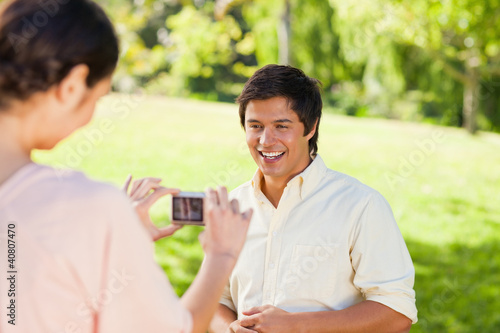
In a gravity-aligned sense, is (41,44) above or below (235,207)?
above

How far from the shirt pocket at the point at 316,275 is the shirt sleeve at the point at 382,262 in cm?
8

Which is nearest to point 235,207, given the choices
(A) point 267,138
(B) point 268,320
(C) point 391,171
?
(B) point 268,320

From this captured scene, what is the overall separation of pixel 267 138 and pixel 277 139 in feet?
0.13

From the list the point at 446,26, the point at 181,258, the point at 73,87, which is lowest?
the point at 181,258

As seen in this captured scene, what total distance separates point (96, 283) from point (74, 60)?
1.29 ft

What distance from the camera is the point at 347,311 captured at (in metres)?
1.96

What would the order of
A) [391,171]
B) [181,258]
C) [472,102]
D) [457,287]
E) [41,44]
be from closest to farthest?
[41,44] < [457,287] < [181,258] < [391,171] < [472,102]

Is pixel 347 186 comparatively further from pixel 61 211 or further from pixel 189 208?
pixel 61 211

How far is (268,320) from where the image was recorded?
6.26 ft

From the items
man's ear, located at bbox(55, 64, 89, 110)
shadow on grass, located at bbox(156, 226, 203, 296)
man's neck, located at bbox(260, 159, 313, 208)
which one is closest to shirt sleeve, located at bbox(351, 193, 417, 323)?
man's neck, located at bbox(260, 159, 313, 208)

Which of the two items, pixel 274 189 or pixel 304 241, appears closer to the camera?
pixel 304 241

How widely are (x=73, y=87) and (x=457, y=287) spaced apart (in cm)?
473

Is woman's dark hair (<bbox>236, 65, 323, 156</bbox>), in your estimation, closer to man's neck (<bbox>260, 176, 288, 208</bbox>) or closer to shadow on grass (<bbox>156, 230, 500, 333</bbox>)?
man's neck (<bbox>260, 176, 288, 208</bbox>)

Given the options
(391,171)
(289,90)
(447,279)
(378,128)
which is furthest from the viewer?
(378,128)
